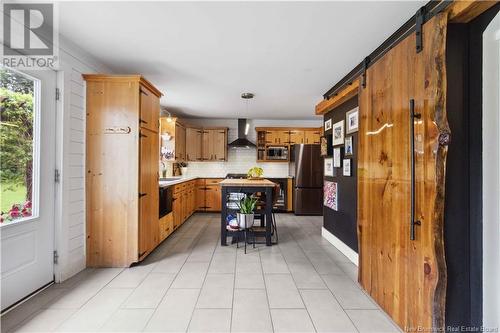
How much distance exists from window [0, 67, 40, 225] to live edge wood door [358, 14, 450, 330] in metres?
3.23

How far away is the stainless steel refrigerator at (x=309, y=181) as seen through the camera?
639 centimetres

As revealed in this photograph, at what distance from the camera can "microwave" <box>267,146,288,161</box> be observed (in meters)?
6.90

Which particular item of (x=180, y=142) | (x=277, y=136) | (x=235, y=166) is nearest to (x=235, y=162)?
(x=235, y=166)

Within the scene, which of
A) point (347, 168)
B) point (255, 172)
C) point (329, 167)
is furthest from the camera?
point (255, 172)

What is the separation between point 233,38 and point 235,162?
474cm

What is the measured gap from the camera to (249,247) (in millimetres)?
3875

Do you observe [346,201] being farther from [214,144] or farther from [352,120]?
[214,144]

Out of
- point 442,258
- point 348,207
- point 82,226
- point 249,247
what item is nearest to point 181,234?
point 249,247

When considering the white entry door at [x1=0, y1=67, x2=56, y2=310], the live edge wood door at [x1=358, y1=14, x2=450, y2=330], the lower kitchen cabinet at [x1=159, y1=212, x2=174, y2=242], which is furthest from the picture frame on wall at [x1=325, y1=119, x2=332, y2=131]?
the white entry door at [x1=0, y1=67, x2=56, y2=310]

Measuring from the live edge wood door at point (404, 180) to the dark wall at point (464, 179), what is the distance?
13 cm

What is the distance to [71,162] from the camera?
277 cm

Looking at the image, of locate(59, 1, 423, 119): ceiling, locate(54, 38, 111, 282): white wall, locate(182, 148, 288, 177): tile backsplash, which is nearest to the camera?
locate(59, 1, 423, 119): ceiling

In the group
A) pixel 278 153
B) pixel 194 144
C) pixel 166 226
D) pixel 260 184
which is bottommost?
pixel 166 226

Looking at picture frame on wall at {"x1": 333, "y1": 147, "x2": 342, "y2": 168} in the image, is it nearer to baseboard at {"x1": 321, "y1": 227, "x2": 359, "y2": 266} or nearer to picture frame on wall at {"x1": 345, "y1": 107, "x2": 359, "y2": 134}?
picture frame on wall at {"x1": 345, "y1": 107, "x2": 359, "y2": 134}
